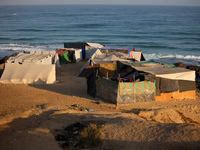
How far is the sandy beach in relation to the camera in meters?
6.76

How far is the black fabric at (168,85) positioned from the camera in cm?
1270

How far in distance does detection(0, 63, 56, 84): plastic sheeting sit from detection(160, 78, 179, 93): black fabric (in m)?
6.97

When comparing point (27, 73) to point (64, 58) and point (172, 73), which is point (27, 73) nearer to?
point (64, 58)

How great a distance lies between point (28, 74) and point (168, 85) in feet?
28.1

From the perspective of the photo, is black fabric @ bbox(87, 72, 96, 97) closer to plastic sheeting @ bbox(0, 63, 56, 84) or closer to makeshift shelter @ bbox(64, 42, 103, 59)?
plastic sheeting @ bbox(0, 63, 56, 84)

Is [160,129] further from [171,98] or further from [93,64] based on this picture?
[93,64]

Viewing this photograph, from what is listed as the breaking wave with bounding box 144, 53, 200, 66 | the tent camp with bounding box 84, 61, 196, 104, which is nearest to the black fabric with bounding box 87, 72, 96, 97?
the tent camp with bounding box 84, 61, 196, 104

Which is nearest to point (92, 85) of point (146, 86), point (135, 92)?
point (135, 92)

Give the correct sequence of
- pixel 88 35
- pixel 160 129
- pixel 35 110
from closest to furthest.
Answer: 1. pixel 160 129
2. pixel 35 110
3. pixel 88 35

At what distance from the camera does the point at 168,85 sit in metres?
12.8

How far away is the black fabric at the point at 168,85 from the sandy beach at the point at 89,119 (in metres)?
0.65

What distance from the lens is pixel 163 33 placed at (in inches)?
1914

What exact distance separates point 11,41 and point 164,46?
2462 cm

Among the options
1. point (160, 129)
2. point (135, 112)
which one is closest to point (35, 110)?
point (135, 112)
